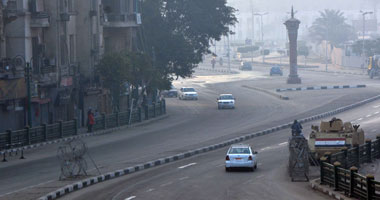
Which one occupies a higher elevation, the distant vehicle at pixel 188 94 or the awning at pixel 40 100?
the awning at pixel 40 100

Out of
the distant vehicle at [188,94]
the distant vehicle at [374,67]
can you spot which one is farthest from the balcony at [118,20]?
the distant vehicle at [374,67]

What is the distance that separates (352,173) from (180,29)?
51459 mm

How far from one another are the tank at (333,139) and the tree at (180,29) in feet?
110

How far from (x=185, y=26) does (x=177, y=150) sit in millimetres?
35576

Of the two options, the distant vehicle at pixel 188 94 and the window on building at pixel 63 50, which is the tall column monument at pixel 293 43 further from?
the window on building at pixel 63 50

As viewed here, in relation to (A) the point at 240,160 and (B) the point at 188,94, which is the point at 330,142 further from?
(B) the point at 188,94

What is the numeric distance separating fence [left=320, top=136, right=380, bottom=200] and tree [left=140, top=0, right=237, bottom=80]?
115 ft

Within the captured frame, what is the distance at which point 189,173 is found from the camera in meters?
32.6

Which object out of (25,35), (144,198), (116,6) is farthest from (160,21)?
(144,198)

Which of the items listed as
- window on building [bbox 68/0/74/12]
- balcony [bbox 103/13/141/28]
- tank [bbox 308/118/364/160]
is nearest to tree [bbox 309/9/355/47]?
balcony [bbox 103/13/141/28]

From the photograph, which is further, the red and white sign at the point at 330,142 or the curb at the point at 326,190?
the red and white sign at the point at 330,142

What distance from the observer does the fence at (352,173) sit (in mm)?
22516

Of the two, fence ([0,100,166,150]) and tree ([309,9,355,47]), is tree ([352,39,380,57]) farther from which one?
fence ([0,100,166,150])

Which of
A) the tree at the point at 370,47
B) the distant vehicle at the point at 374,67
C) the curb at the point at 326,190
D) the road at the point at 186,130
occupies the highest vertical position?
the tree at the point at 370,47
